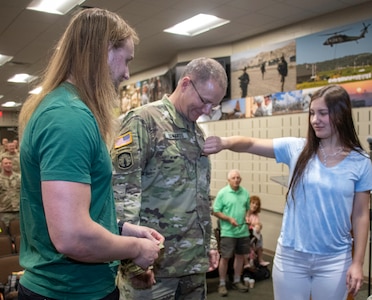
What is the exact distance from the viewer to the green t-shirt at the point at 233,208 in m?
4.45

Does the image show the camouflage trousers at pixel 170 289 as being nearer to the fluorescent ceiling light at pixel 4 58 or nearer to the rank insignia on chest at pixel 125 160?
the rank insignia on chest at pixel 125 160

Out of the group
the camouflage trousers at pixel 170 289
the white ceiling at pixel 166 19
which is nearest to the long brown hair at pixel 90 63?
the camouflage trousers at pixel 170 289

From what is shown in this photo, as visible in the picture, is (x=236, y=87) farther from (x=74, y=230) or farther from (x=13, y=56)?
(x=74, y=230)

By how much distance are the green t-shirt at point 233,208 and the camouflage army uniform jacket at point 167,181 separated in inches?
112

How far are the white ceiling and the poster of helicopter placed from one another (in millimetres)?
320

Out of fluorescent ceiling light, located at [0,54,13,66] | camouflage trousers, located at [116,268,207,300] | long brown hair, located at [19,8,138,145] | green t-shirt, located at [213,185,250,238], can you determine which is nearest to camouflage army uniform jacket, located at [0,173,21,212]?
green t-shirt, located at [213,185,250,238]

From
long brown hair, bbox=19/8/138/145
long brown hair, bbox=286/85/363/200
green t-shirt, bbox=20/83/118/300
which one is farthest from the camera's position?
long brown hair, bbox=286/85/363/200

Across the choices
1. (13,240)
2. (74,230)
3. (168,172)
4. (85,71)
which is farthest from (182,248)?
(13,240)

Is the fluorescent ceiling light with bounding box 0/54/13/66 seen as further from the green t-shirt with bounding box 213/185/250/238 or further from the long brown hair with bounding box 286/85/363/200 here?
the long brown hair with bounding box 286/85/363/200

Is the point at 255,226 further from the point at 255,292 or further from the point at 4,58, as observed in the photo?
the point at 4,58

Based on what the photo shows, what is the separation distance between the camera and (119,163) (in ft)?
4.72

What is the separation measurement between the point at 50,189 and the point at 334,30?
4941 millimetres

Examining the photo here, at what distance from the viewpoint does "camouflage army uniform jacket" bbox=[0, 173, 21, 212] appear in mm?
5000

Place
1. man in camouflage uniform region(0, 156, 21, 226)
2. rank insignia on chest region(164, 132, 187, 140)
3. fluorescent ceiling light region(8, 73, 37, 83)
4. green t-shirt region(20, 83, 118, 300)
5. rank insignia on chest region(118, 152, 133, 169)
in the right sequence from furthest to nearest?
fluorescent ceiling light region(8, 73, 37, 83) → man in camouflage uniform region(0, 156, 21, 226) → rank insignia on chest region(164, 132, 187, 140) → rank insignia on chest region(118, 152, 133, 169) → green t-shirt region(20, 83, 118, 300)
